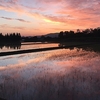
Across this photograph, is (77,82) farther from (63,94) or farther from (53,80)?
(63,94)

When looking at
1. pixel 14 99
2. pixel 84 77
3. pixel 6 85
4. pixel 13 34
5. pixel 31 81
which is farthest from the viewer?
pixel 13 34

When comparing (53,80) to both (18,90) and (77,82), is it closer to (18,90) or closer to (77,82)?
(77,82)

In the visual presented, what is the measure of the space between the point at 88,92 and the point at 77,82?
4.15ft

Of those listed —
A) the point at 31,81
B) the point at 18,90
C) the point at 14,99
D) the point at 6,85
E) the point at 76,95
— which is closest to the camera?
the point at 14,99

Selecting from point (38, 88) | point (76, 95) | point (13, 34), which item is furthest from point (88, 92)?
point (13, 34)

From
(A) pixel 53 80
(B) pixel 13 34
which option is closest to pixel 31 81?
(A) pixel 53 80

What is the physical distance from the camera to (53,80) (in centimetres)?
746

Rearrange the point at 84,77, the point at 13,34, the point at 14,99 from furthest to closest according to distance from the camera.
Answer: the point at 13,34 → the point at 84,77 → the point at 14,99

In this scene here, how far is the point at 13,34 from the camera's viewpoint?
243 ft

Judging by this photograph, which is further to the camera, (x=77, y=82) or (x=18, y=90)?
(x=77, y=82)

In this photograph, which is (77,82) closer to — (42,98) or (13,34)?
(42,98)

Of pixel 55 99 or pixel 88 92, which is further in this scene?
pixel 88 92

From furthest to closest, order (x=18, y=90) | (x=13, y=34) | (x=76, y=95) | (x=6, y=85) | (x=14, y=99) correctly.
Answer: (x=13, y=34), (x=6, y=85), (x=18, y=90), (x=76, y=95), (x=14, y=99)

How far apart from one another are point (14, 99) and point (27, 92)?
736 mm
